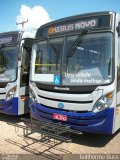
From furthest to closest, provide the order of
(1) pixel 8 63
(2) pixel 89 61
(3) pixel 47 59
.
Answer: (1) pixel 8 63
(3) pixel 47 59
(2) pixel 89 61

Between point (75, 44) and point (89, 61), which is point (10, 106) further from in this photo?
point (89, 61)

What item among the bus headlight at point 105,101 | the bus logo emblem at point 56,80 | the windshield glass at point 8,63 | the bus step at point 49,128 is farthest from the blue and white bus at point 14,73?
the bus headlight at point 105,101

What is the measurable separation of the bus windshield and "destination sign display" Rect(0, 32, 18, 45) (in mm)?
1513

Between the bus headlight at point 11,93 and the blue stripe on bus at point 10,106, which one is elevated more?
the bus headlight at point 11,93

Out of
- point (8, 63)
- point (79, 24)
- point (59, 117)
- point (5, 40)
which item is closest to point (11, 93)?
point (8, 63)

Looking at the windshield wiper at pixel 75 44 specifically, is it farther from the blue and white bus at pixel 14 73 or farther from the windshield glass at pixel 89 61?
the blue and white bus at pixel 14 73

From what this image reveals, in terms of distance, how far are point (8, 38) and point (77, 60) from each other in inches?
121

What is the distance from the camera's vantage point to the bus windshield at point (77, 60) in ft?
18.0

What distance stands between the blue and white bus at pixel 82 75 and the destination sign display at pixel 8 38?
5.25 ft

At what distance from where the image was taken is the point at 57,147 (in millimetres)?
5625

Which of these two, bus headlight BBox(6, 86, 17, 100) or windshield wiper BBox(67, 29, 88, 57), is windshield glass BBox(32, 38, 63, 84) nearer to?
windshield wiper BBox(67, 29, 88, 57)

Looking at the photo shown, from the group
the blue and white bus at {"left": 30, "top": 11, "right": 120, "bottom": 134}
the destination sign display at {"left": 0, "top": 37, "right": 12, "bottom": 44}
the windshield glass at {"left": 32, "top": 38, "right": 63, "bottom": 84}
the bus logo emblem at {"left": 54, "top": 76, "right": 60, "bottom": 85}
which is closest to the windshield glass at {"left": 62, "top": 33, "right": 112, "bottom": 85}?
the blue and white bus at {"left": 30, "top": 11, "right": 120, "bottom": 134}

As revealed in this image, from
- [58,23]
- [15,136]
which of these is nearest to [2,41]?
[58,23]

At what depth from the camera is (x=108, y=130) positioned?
5.38 m
